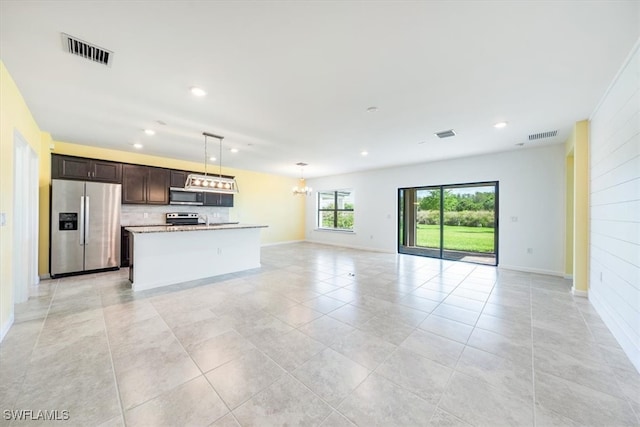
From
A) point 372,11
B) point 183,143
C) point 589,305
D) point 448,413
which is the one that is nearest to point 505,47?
point 372,11

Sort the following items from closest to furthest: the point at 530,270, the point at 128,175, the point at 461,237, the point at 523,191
→ 1. the point at 530,270
2. the point at 523,191
3. the point at 128,175
4. the point at 461,237

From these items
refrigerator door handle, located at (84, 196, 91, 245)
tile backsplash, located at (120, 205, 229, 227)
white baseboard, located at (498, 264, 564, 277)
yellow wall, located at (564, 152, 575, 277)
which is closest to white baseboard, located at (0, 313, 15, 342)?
refrigerator door handle, located at (84, 196, 91, 245)

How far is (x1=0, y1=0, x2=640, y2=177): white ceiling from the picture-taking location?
1726 millimetres

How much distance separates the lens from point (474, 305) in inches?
132

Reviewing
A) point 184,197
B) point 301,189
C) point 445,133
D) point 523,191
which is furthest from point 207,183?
point 523,191

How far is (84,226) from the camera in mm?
4785

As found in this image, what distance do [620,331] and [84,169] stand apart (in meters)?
8.46

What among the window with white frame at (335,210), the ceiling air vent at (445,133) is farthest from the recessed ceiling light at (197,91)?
the window with white frame at (335,210)

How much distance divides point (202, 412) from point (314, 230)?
8262mm

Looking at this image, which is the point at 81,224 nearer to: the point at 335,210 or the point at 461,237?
the point at 335,210

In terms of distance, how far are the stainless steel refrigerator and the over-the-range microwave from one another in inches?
45.1

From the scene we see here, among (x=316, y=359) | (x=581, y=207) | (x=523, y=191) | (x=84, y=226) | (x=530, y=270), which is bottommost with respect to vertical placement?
(x=316, y=359)

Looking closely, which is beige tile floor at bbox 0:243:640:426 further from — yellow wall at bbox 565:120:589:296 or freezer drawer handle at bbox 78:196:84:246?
freezer drawer handle at bbox 78:196:84:246

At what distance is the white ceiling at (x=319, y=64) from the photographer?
1.73m
